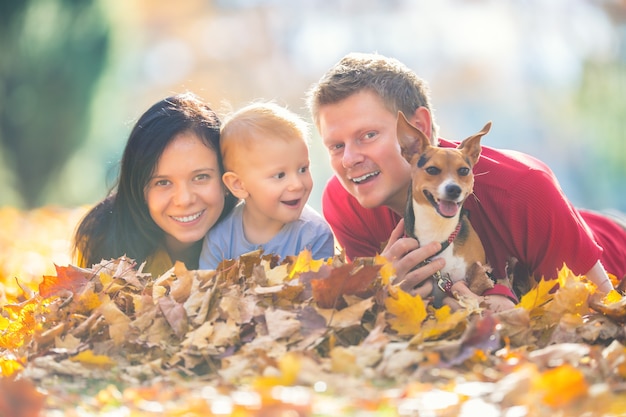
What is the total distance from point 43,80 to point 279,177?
391 inches

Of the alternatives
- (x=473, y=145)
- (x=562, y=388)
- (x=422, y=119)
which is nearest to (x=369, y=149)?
(x=422, y=119)

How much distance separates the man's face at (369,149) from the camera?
148 inches

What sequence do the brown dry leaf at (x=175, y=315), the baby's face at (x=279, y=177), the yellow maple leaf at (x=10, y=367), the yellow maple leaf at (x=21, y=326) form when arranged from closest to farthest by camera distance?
the yellow maple leaf at (x=10, y=367), the brown dry leaf at (x=175, y=315), the yellow maple leaf at (x=21, y=326), the baby's face at (x=279, y=177)

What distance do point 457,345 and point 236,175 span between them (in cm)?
192

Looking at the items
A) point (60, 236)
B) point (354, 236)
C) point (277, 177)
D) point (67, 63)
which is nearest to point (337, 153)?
point (277, 177)

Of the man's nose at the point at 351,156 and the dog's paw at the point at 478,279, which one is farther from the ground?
the man's nose at the point at 351,156

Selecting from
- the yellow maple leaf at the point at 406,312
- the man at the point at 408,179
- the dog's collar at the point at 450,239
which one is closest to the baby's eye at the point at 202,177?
the man at the point at 408,179

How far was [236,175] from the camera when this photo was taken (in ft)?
13.1

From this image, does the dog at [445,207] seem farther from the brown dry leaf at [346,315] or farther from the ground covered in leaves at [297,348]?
the brown dry leaf at [346,315]

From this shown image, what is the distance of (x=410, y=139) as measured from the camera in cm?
323

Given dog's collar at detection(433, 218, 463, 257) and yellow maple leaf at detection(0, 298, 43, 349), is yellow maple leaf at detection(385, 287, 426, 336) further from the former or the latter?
yellow maple leaf at detection(0, 298, 43, 349)

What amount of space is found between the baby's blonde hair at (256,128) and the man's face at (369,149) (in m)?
0.22

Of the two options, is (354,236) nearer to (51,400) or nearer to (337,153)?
(337,153)

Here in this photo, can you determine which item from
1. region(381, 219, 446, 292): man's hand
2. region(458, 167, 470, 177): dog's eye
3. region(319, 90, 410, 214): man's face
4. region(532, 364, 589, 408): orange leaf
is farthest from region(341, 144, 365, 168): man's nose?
region(532, 364, 589, 408): orange leaf
